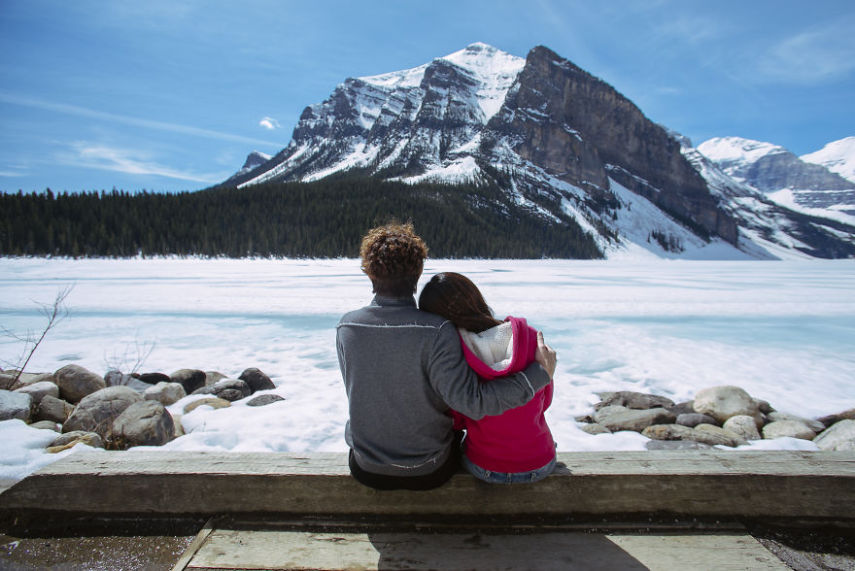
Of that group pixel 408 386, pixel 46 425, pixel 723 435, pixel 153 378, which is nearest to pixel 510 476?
pixel 408 386

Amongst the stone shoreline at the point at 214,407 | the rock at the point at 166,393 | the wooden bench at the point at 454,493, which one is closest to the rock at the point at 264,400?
the stone shoreline at the point at 214,407

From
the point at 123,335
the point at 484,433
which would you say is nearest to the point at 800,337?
the point at 484,433

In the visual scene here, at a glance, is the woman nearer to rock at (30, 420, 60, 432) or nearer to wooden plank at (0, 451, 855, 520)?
wooden plank at (0, 451, 855, 520)

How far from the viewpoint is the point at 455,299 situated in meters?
2.33

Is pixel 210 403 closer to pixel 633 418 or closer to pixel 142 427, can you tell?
pixel 142 427

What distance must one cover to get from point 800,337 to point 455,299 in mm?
14438

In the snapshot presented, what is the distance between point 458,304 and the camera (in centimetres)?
232

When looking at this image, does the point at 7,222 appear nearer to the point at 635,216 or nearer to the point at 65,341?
the point at 65,341

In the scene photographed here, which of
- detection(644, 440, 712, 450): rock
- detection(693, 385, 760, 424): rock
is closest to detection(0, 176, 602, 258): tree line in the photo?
detection(693, 385, 760, 424): rock

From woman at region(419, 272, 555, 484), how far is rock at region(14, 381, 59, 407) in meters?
6.15

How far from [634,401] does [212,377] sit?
6937 mm

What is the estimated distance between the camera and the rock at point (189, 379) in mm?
7617

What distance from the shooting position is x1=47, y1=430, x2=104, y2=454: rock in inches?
180

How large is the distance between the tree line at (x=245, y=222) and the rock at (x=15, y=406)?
4900cm
